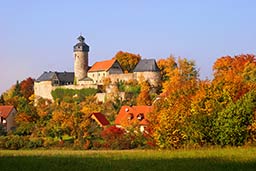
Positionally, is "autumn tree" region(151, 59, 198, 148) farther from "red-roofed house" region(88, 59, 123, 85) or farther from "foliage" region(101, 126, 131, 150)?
"red-roofed house" region(88, 59, 123, 85)

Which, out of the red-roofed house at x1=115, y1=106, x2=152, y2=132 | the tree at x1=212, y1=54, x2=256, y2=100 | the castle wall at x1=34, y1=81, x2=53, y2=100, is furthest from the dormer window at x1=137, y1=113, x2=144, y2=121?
the castle wall at x1=34, y1=81, x2=53, y2=100

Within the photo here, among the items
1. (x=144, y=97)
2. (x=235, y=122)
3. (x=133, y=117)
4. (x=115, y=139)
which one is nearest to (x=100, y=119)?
(x=133, y=117)

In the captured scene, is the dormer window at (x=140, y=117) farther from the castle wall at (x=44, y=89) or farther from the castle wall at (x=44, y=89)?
the castle wall at (x=44, y=89)

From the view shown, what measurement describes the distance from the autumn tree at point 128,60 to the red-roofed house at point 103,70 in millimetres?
4798

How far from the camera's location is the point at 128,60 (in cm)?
8244

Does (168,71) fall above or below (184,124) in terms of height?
above

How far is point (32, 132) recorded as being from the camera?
49.5m

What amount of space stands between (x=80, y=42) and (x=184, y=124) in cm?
5500

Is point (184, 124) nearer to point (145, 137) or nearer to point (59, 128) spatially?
point (145, 137)

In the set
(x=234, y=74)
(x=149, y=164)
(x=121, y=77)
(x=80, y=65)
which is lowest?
(x=149, y=164)

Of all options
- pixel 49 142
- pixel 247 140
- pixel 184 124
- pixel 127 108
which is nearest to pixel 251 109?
pixel 247 140

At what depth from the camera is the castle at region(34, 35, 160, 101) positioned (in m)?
69.2

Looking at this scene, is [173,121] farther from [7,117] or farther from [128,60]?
[128,60]

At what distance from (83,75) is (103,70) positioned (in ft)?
15.5
